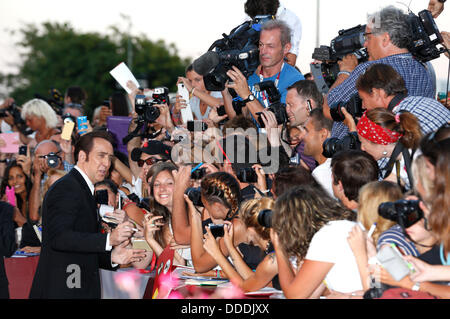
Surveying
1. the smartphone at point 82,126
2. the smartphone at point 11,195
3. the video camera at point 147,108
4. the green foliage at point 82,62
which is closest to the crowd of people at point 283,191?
the video camera at point 147,108

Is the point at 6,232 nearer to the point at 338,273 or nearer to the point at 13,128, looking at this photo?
the point at 338,273

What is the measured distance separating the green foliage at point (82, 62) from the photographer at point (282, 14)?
4247 centimetres

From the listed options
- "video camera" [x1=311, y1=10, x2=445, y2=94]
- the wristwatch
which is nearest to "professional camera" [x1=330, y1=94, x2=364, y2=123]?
"video camera" [x1=311, y1=10, x2=445, y2=94]

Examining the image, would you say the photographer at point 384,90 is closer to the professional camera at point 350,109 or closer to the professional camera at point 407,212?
the professional camera at point 350,109

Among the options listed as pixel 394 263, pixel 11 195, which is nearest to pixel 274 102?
pixel 394 263

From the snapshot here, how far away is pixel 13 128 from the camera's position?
1137cm

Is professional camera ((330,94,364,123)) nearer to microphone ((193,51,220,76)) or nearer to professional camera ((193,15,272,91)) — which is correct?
professional camera ((193,15,272,91))

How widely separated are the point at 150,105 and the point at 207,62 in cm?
128

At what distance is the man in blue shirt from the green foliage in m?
43.2

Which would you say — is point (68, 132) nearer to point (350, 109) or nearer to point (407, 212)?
point (350, 109)

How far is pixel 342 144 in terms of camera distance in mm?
4617
